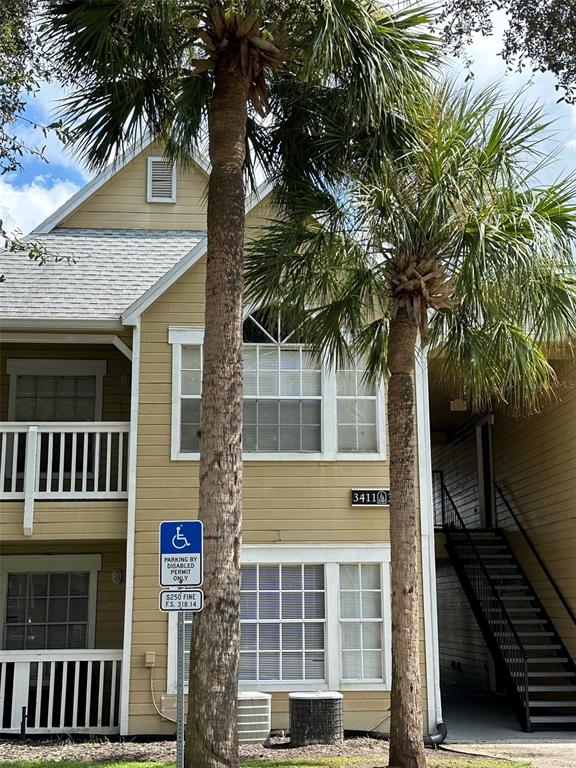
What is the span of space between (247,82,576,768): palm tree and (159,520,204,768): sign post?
3250 millimetres

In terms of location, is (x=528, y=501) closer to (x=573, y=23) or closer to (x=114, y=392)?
(x=114, y=392)

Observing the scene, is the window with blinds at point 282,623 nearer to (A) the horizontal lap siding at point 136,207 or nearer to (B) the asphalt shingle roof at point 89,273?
(B) the asphalt shingle roof at point 89,273

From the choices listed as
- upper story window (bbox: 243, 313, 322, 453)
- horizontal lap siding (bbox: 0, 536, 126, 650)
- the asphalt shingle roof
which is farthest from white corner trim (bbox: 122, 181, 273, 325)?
horizontal lap siding (bbox: 0, 536, 126, 650)

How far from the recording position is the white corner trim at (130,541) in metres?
12.3

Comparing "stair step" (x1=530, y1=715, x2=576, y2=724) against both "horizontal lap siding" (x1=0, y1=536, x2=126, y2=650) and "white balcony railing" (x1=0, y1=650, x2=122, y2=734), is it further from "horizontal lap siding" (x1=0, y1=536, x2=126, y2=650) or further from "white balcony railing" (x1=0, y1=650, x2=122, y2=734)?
"horizontal lap siding" (x1=0, y1=536, x2=126, y2=650)

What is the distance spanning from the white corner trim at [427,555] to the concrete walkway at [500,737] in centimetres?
63

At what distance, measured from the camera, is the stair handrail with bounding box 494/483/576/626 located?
15.2 metres

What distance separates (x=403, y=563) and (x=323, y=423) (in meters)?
3.86

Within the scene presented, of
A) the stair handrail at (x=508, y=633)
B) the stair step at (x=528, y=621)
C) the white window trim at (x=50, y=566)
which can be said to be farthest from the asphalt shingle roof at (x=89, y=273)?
the stair step at (x=528, y=621)

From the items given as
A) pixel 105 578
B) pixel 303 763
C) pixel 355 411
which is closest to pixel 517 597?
pixel 355 411

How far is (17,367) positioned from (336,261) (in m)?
6.88

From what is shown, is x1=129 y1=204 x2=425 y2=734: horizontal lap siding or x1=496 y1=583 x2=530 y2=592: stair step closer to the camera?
x1=129 y1=204 x2=425 y2=734: horizontal lap siding

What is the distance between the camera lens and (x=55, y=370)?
15383mm

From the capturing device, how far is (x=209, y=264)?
857cm
